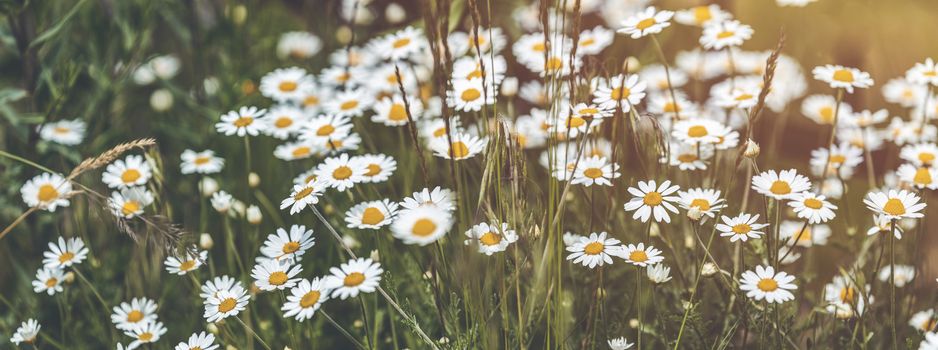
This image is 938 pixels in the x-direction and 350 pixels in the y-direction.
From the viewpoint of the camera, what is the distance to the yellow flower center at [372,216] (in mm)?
1267

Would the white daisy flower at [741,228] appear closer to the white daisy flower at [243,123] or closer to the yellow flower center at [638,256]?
the yellow flower center at [638,256]

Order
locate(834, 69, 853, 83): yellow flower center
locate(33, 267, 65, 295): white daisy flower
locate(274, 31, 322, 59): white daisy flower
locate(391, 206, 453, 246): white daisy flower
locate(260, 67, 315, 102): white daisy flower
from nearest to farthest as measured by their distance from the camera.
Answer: locate(391, 206, 453, 246): white daisy flower → locate(33, 267, 65, 295): white daisy flower → locate(834, 69, 853, 83): yellow flower center → locate(260, 67, 315, 102): white daisy flower → locate(274, 31, 322, 59): white daisy flower

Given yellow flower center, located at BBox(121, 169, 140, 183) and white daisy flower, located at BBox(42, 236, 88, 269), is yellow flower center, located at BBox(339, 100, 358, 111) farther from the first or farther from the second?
white daisy flower, located at BBox(42, 236, 88, 269)

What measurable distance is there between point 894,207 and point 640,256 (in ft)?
1.43

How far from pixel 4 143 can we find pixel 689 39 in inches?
84.0

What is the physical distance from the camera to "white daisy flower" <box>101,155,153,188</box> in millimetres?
1589

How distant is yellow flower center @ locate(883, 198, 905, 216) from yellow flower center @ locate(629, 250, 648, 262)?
409 millimetres

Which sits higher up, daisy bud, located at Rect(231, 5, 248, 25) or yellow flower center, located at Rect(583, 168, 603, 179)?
daisy bud, located at Rect(231, 5, 248, 25)

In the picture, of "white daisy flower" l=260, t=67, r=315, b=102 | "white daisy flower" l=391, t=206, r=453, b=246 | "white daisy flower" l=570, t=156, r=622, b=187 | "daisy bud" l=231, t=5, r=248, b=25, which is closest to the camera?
"white daisy flower" l=391, t=206, r=453, b=246

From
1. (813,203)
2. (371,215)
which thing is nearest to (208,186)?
(371,215)

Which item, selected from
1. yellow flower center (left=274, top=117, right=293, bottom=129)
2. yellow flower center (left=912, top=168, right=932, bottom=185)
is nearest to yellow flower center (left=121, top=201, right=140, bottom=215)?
yellow flower center (left=274, top=117, right=293, bottom=129)

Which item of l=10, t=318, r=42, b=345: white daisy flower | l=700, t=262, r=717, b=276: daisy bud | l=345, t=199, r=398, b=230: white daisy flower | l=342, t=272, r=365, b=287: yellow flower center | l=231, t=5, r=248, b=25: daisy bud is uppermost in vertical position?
l=231, t=5, r=248, b=25: daisy bud

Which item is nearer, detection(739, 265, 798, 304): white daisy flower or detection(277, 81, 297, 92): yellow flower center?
detection(739, 265, 798, 304): white daisy flower

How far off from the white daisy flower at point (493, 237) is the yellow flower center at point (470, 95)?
0.35 metres
